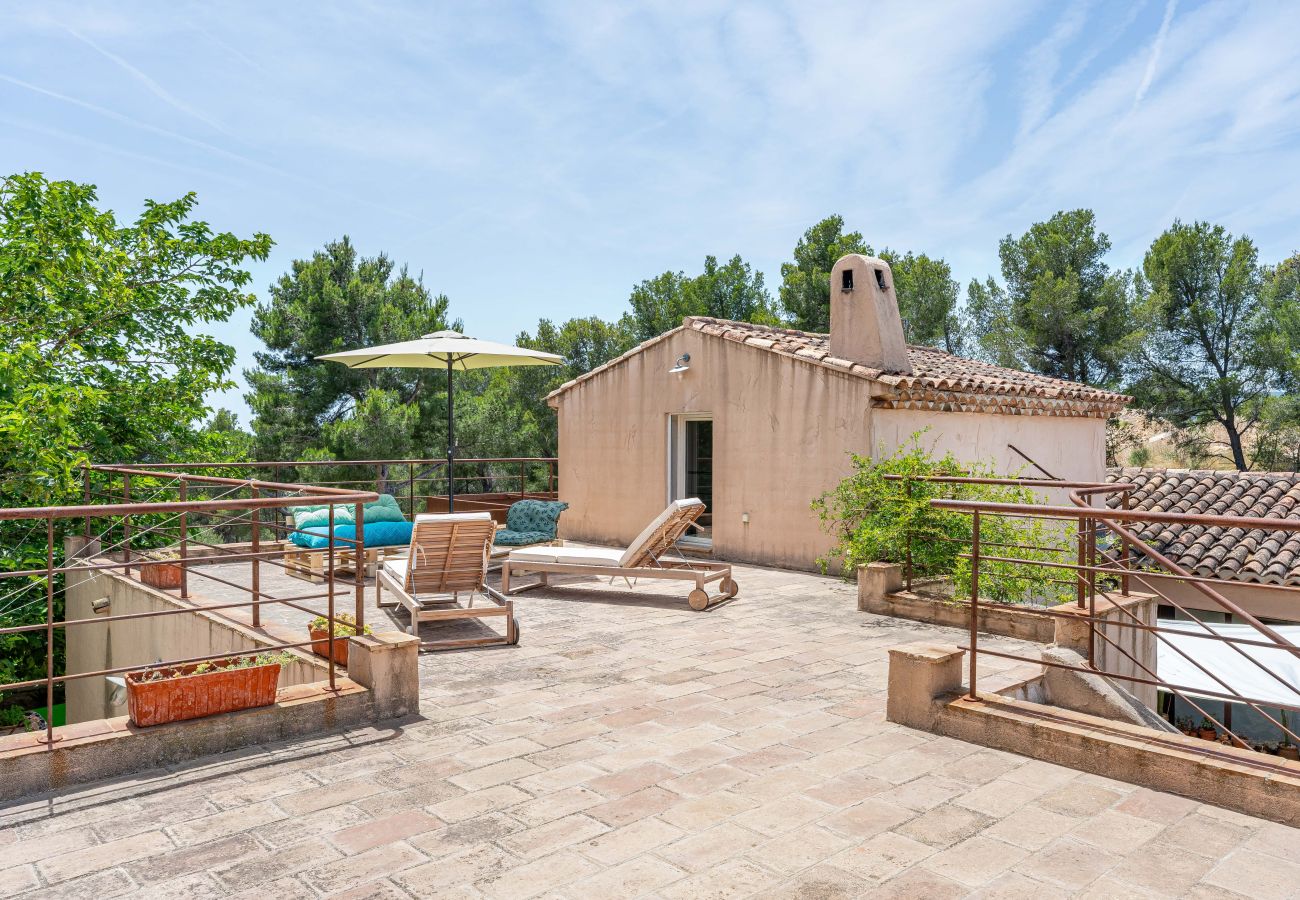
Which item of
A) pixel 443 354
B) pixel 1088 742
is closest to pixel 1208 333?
pixel 443 354

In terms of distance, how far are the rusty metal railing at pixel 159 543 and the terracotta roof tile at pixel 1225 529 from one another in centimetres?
1023

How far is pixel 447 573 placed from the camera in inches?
279

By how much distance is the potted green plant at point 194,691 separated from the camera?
13.2ft

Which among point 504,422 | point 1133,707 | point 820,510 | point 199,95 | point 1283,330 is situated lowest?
point 1133,707

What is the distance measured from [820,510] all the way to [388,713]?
254 inches

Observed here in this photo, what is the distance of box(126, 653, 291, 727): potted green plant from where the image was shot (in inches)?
158

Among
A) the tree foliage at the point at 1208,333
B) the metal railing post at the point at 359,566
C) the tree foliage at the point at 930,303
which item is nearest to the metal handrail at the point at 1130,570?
the metal railing post at the point at 359,566

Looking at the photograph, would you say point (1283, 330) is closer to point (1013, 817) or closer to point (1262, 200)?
point (1262, 200)

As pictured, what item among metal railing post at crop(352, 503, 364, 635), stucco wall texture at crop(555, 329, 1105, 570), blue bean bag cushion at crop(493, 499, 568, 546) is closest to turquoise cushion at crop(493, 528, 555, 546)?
blue bean bag cushion at crop(493, 499, 568, 546)

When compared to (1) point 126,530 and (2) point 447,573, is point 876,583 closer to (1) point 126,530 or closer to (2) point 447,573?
(2) point 447,573

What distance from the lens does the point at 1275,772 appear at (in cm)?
359

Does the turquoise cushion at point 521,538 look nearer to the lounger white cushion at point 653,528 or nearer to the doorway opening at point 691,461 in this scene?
the doorway opening at point 691,461

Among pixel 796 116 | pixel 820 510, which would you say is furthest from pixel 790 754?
pixel 796 116

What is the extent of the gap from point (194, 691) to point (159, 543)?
863 centimetres
